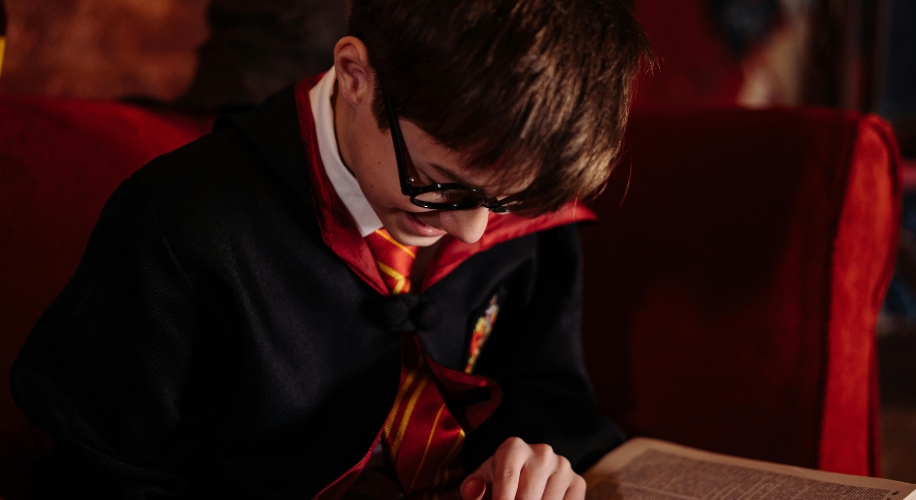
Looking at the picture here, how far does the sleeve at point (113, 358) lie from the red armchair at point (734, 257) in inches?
5.6

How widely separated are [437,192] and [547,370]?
356 mm

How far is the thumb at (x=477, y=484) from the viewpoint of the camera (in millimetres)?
633

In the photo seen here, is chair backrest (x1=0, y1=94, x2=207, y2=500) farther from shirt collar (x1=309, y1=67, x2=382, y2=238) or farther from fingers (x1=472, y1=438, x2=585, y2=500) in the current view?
fingers (x1=472, y1=438, x2=585, y2=500)

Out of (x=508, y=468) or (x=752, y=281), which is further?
(x=752, y=281)

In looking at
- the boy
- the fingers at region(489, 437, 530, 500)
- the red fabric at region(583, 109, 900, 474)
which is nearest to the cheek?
the boy

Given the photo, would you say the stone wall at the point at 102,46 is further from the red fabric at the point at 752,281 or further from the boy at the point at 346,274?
the red fabric at the point at 752,281

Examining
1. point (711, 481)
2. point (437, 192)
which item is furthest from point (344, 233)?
point (711, 481)

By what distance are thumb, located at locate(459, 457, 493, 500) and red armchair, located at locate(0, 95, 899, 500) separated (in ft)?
1.21

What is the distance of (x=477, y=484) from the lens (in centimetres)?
64

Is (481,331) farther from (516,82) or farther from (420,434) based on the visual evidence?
(516,82)

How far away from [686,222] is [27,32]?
31.5 inches

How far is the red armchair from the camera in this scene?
0.79 metres

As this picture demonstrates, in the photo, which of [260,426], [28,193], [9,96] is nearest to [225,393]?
[260,426]

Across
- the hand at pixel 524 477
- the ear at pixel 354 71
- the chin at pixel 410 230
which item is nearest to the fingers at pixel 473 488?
the hand at pixel 524 477
